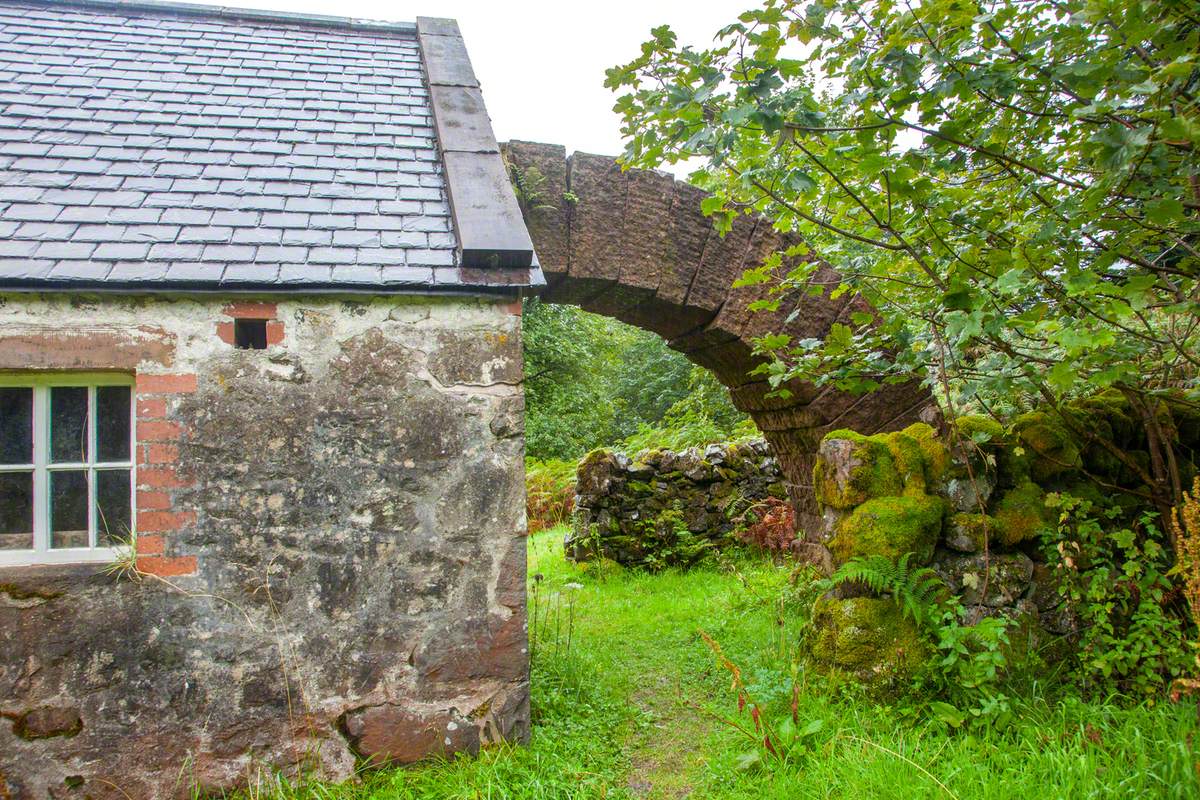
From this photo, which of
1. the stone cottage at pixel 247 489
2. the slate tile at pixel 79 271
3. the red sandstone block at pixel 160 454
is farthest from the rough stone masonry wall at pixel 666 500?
the slate tile at pixel 79 271

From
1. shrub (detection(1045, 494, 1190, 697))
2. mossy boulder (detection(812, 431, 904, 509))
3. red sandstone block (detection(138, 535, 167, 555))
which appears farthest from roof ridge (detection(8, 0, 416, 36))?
shrub (detection(1045, 494, 1190, 697))

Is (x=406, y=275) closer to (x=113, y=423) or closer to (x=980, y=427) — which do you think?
(x=113, y=423)

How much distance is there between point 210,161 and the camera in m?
4.39

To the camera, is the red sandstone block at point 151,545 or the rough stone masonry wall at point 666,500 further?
the rough stone masonry wall at point 666,500

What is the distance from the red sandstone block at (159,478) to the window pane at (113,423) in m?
0.20

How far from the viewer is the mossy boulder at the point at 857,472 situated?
3893 mm

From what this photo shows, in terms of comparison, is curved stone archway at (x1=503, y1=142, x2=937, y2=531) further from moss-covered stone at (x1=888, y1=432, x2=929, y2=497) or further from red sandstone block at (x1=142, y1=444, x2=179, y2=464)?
red sandstone block at (x1=142, y1=444, x2=179, y2=464)

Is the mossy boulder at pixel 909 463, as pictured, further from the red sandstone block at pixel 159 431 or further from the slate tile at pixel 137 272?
the slate tile at pixel 137 272

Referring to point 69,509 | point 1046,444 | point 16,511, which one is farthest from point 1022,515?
point 16,511

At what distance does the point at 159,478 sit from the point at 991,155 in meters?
3.90

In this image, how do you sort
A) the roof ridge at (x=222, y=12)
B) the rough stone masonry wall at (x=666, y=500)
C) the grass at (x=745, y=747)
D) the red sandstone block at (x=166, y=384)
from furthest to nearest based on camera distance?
the rough stone masonry wall at (x=666, y=500) → the roof ridge at (x=222, y=12) → the red sandstone block at (x=166, y=384) → the grass at (x=745, y=747)

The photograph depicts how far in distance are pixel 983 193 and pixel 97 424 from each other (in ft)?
14.6

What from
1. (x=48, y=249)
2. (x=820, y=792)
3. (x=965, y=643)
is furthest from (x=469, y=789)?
(x=48, y=249)

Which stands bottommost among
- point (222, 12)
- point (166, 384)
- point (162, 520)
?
point (162, 520)
